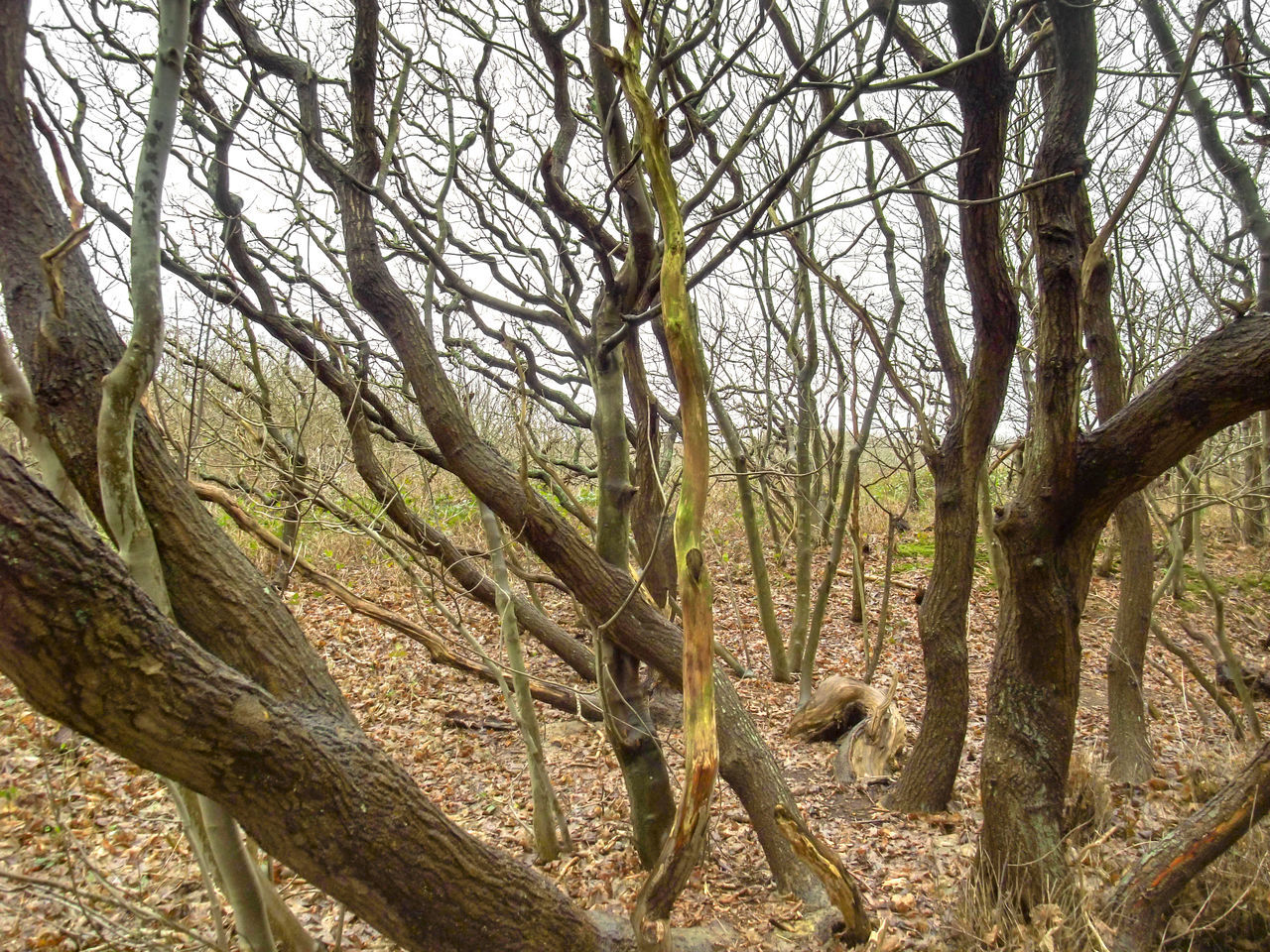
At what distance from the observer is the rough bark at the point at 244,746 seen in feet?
4.46

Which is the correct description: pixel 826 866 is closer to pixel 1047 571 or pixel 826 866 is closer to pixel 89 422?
pixel 1047 571

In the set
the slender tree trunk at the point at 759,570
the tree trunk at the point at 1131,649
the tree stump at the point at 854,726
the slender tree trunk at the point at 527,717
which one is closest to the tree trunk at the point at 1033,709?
the tree stump at the point at 854,726

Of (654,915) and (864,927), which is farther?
(864,927)

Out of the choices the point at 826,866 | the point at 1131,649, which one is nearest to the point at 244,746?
the point at 826,866

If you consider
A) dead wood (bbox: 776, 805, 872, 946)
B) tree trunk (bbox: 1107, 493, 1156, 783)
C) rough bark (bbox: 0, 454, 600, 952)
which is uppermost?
tree trunk (bbox: 1107, 493, 1156, 783)

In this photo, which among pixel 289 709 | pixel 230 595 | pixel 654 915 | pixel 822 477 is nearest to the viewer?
pixel 289 709

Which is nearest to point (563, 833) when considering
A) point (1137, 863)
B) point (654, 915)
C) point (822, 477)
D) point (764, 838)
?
point (764, 838)

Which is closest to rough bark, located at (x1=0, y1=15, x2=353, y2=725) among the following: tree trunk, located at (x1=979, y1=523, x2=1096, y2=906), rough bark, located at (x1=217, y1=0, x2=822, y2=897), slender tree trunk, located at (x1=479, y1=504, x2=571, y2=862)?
rough bark, located at (x1=217, y1=0, x2=822, y2=897)

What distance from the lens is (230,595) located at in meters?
2.07

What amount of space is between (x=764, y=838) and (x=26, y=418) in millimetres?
3330

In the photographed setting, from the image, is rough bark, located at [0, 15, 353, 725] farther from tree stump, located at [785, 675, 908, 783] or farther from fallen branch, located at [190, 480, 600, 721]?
tree stump, located at [785, 675, 908, 783]

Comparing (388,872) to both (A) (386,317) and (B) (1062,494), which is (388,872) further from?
(B) (1062,494)

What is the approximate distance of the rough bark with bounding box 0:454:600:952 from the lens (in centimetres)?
136

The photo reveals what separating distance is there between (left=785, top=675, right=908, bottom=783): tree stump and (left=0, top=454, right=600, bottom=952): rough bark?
3.20 meters
